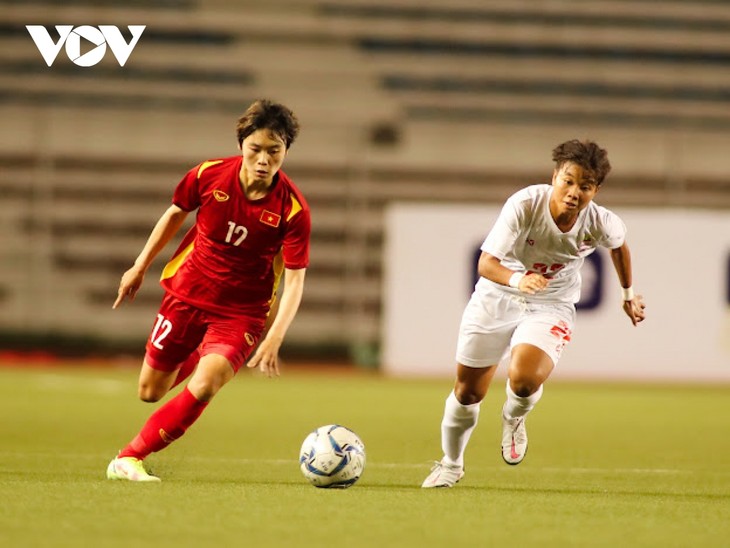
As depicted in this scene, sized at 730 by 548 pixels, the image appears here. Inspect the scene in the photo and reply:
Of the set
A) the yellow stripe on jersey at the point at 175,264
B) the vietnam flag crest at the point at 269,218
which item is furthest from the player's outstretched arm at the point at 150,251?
the vietnam flag crest at the point at 269,218

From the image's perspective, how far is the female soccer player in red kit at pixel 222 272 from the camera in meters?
6.01

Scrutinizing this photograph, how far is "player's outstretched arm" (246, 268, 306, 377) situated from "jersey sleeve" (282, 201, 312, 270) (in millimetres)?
36

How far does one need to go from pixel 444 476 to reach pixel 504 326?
79 cm

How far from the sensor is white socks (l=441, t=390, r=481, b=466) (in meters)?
6.38

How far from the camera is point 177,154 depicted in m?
18.1

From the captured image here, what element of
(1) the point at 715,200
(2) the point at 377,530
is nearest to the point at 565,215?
(2) the point at 377,530

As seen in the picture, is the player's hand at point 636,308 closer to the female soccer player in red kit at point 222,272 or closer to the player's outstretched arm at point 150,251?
the female soccer player in red kit at point 222,272

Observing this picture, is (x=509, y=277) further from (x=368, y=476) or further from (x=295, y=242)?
(x=368, y=476)

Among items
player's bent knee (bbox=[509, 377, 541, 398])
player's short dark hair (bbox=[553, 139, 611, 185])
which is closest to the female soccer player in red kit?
player's bent knee (bbox=[509, 377, 541, 398])

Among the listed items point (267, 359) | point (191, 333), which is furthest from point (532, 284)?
point (191, 333)

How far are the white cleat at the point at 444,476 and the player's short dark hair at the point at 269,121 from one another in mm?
1732

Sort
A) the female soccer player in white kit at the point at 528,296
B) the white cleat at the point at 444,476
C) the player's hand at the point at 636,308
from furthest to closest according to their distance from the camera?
the player's hand at the point at 636,308, the white cleat at the point at 444,476, the female soccer player in white kit at the point at 528,296

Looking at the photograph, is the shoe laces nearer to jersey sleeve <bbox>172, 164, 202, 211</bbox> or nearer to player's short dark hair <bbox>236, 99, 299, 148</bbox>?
player's short dark hair <bbox>236, 99, 299, 148</bbox>

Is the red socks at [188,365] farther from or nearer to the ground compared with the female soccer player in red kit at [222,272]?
nearer to the ground
